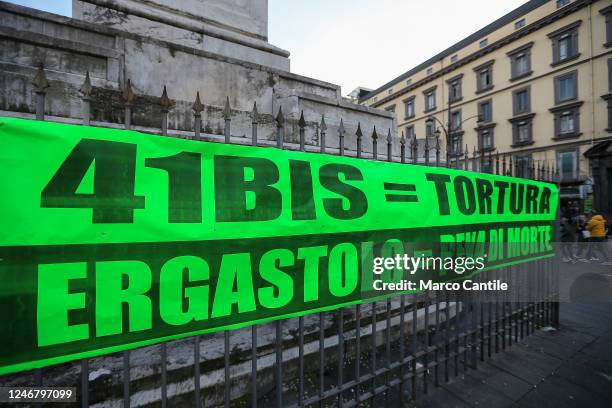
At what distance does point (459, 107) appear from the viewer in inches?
1286

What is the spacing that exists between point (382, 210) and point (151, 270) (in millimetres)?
1709

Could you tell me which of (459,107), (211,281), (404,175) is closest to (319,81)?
(404,175)

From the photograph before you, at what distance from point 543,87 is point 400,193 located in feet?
99.7

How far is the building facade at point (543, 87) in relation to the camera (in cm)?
2120

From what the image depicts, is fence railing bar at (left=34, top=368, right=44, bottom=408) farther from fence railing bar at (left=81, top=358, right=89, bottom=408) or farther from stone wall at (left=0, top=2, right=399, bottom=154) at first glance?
stone wall at (left=0, top=2, right=399, bottom=154)

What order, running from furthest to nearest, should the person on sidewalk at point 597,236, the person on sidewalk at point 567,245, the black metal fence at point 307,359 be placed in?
the person on sidewalk at point 567,245
the person on sidewalk at point 597,236
the black metal fence at point 307,359

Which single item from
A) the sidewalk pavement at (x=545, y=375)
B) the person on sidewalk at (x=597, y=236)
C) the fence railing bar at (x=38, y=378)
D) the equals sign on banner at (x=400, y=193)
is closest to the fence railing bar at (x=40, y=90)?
the fence railing bar at (x=38, y=378)

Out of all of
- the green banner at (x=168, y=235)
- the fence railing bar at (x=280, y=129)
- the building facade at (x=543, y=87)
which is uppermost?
the building facade at (x=543, y=87)

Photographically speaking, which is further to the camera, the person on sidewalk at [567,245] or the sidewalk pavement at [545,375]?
the person on sidewalk at [567,245]

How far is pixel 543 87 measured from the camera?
2484 cm

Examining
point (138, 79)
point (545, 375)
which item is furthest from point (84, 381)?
point (545, 375)

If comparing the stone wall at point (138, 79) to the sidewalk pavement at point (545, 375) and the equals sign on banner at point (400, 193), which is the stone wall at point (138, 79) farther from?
the sidewalk pavement at point (545, 375)

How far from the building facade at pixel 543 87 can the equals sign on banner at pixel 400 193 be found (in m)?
15.6

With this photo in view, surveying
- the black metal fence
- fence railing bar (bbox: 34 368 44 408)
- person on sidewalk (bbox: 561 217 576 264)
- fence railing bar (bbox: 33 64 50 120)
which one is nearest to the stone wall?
the black metal fence
